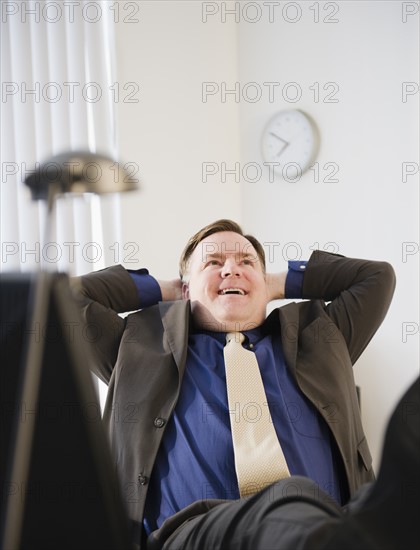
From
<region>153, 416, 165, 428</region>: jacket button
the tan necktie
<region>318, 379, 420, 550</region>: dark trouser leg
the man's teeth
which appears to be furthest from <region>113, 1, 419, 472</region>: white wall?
<region>318, 379, 420, 550</region>: dark trouser leg

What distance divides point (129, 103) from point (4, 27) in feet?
2.03

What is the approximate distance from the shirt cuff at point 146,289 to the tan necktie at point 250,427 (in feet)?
1.05

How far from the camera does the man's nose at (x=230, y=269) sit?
204 cm

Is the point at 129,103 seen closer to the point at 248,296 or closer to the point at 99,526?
the point at 248,296

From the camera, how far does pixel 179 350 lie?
1886 millimetres

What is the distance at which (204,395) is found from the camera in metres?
1.83

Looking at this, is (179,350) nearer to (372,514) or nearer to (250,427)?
(250,427)

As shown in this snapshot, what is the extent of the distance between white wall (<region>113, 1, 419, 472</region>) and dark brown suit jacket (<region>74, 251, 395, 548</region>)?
2.87ft

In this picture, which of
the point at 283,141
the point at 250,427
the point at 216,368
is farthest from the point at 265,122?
the point at 250,427

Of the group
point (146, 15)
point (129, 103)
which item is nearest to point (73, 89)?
point (129, 103)

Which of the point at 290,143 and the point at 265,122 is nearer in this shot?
the point at 290,143

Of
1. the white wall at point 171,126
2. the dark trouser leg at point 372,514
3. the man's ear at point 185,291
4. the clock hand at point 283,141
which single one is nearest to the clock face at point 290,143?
the clock hand at point 283,141

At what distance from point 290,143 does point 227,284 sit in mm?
1416

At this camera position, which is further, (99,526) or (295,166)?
(295,166)
